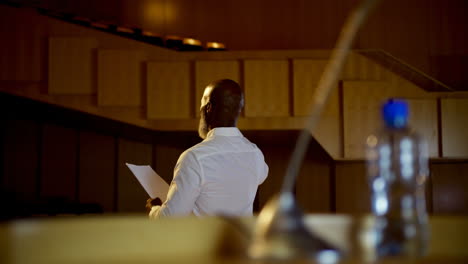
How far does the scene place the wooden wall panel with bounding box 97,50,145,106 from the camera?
701 cm

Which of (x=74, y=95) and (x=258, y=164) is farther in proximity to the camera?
(x=74, y=95)

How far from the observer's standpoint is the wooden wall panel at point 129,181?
8.23m

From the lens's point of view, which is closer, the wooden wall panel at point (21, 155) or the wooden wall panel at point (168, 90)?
the wooden wall panel at point (168, 90)

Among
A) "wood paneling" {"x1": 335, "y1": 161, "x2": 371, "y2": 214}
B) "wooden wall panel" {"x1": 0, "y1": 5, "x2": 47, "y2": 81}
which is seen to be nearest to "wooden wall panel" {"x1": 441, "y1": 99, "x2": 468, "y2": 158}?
"wood paneling" {"x1": 335, "y1": 161, "x2": 371, "y2": 214}

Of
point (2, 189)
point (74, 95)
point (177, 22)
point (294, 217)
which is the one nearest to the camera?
point (294, 217)

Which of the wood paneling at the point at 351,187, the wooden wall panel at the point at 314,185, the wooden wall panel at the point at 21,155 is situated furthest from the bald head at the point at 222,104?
the wooden wall panel at the point at 21,155

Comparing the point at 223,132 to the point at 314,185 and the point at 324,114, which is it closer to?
the point at 324,114

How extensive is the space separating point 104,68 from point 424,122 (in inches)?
132

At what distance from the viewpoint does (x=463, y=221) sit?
1.43 m

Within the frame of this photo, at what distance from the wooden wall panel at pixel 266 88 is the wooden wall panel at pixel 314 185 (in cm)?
132

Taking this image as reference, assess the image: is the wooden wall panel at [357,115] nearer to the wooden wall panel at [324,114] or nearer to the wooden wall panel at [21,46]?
the wooden wall panel at [324,114]

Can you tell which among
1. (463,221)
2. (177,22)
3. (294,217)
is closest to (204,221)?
(294,217)

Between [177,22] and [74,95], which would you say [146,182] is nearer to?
[74,95]

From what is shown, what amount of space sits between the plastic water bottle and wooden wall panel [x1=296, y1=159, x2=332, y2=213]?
6.54 metres
